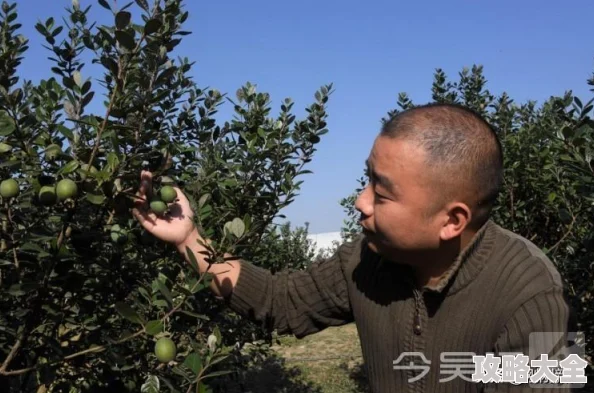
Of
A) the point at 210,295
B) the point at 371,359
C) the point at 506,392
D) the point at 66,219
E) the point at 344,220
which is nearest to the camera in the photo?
the point at 506,392

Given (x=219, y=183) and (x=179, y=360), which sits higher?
(x=219, y=183)

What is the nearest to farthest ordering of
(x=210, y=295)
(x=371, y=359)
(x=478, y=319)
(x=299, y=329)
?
1. (x=478, y=319)
2. (x=371, y=359)
3. (x=299, y=329)
4. (x=210, y=295)

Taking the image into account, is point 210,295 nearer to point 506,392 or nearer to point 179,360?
point 179,360

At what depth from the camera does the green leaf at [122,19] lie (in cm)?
159

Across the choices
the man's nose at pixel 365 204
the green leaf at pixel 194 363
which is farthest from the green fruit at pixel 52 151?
the man's nose at pixel 365 204

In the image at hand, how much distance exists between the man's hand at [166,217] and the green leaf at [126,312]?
0.97 ft

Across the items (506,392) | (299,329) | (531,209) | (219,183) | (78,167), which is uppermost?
(531,209)

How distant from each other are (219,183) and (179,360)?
2.22ft

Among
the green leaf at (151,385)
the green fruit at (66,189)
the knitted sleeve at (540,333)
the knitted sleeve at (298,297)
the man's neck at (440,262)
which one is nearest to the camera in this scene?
the knitted sleeve at (540,333)

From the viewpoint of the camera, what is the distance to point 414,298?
177 centimetres

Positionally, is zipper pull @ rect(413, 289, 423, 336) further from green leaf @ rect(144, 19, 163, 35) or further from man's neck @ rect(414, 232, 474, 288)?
green leaf @ rect(144, 19, 163, 35)

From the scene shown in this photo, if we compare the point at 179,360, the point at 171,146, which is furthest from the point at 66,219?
the point at 179,360

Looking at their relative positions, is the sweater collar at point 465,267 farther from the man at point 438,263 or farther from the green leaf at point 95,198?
the green leaf at point 95,198

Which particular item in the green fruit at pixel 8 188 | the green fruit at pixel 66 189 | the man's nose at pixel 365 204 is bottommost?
the man's nose at pixel 365 204
